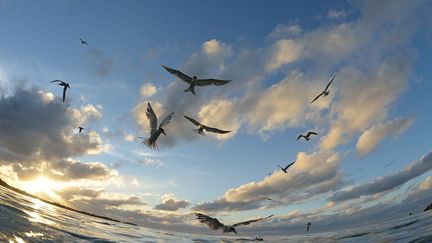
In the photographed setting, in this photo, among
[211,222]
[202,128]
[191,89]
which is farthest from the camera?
[202,128]

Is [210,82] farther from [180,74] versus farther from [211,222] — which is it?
[211,222]

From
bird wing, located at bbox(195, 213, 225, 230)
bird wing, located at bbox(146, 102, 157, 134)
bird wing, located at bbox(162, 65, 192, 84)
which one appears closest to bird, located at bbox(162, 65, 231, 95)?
bird wing, located at bbox(162, 65, 192, 84)

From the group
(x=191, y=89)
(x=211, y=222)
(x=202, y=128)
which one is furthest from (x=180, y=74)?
(x=211, y=222)

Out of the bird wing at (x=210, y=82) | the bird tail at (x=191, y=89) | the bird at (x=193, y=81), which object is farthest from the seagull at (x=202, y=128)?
the bird wing at (x=210, y=82)

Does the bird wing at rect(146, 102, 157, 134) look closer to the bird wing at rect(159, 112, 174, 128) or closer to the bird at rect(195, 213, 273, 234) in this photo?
the bird wing at rect(159, 112, 174, 128)

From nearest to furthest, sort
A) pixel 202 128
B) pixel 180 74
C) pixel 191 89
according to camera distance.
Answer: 1. pixel 191 89
2. pixel 202 128
3. pixel 180 74

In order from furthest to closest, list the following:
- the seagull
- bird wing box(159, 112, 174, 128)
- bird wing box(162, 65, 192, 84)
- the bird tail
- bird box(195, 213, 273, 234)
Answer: bird wing box(162, 65, 192, 84), the seagull, the bird tail, bird wing box(159, 112, 174, 128), bird box(195, 213, 273, 234)

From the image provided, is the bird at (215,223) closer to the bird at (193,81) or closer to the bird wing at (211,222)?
the bird wing at (211,222)

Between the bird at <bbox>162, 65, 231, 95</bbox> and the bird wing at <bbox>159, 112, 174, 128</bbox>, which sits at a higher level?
the bird at <bbox>162, 65, 231, 95</bbox>

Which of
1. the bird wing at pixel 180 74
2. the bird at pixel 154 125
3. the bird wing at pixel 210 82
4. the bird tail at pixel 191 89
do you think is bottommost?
the bird at pixel 154 125

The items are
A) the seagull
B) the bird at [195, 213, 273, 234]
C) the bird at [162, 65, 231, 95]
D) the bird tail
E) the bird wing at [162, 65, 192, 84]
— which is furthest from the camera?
the bird wing at [162, 65, 192, 84]

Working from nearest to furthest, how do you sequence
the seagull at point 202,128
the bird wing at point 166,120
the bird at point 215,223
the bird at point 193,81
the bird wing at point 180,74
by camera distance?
the bird at point 215,223 → the bird wing at point 166,120 → the seagull at point 202,128 → the bird at point 193,81 → the bird wing at point 180,74

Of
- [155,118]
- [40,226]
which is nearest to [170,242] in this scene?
[155,118]

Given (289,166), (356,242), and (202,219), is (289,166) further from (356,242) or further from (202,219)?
(202,219)
